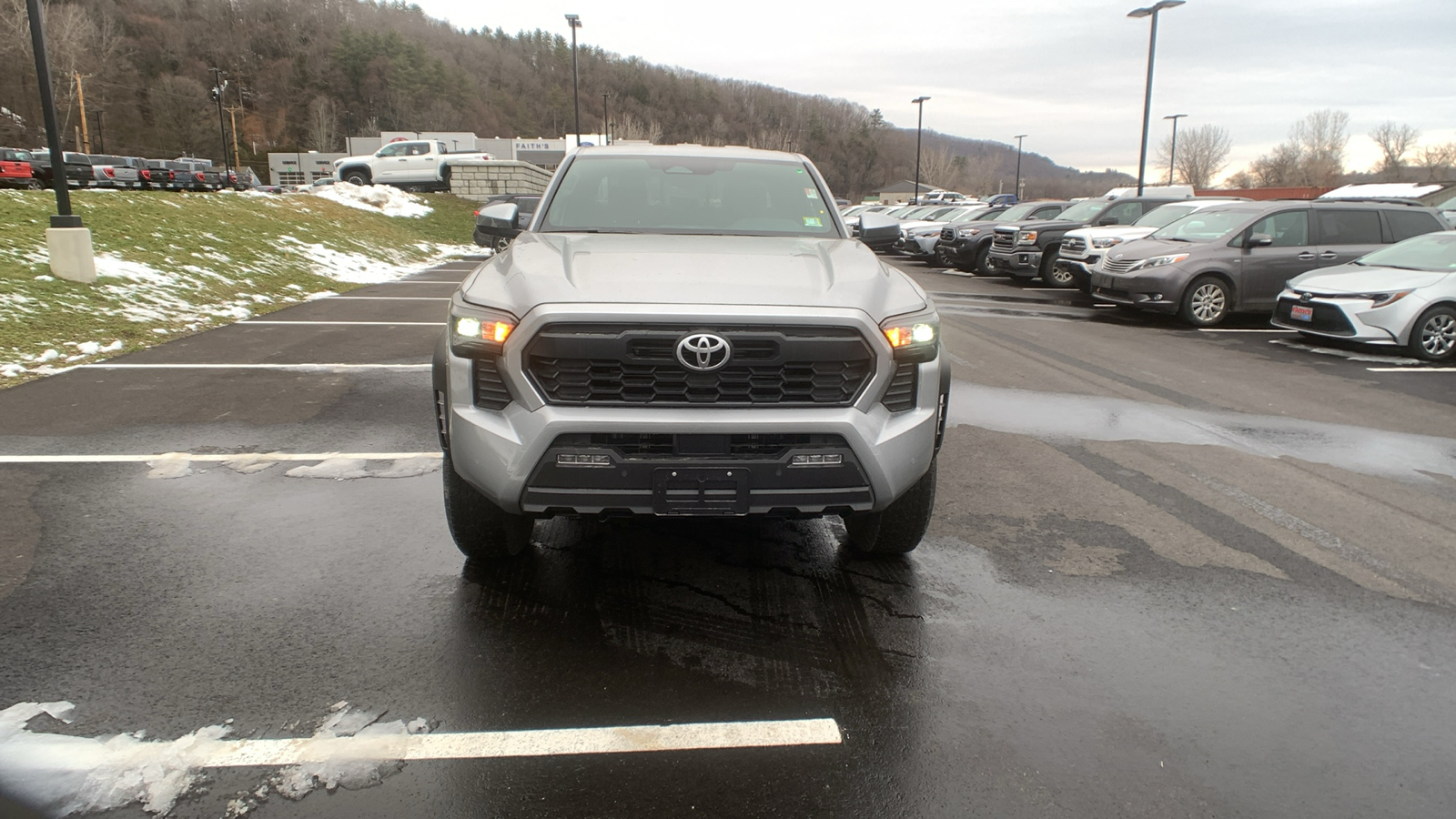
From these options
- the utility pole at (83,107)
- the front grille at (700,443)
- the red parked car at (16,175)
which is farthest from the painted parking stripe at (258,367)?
the utility pole at (83,107)

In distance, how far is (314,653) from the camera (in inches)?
124

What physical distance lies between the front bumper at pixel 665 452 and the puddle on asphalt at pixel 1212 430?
3.69 meters

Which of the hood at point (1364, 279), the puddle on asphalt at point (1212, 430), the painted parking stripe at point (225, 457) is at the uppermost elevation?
the hood at point (1364, 279)

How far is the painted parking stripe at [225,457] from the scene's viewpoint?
5.34m

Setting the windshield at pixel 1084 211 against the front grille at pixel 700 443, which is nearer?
the front grille at pixel 700 443

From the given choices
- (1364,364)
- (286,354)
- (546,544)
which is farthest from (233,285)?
(1364,364)

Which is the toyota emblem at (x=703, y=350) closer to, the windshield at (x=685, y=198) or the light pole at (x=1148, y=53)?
the windshield at (x=685, y=198)

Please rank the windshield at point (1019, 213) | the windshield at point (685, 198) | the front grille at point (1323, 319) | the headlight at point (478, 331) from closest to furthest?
the headlight at point (478, 331)
the windshield at point (685, 198)
the front grille at point (1323, 319)
the windshield at point (1019, 213)

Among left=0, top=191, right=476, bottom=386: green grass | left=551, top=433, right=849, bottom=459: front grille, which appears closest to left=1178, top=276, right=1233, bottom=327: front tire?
left=551, top=433, right=849, bottom=459: front grille

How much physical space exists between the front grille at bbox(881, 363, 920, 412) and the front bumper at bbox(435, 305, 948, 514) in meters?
0.06

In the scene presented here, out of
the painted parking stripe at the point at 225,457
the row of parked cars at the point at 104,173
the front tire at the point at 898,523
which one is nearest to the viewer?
the front tire at the point at 898,523

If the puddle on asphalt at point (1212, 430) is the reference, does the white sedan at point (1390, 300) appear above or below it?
above

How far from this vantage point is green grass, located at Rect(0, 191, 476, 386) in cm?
920

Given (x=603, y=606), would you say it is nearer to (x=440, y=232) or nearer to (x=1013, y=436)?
(x=1013, y=436)
